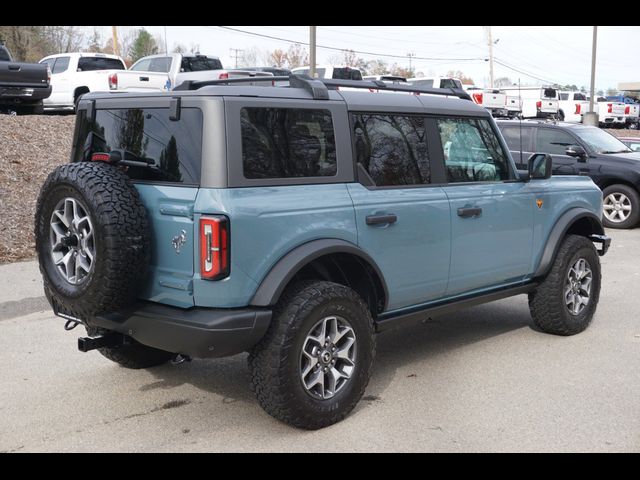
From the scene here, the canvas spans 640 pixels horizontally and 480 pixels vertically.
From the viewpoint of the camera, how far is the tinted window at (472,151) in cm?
538

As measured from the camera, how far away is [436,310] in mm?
5184

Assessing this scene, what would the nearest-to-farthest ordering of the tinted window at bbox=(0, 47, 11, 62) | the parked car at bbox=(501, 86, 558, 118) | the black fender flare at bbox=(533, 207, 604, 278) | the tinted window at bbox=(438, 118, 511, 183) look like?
the tinted window at bbox=(438, 118, 511, 183) → the black fender flare at bbox=(533, 207, 604, 278) → the tinted window at bbox=(0, 47, 11, 62) → the parked car at bbox=(501, 86, 558, 118)

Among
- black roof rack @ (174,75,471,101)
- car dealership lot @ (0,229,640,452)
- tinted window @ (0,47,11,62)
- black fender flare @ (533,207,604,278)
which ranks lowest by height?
car dealership lot @ (0,229,640,452)

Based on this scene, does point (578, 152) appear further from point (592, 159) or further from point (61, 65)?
point (61, 65)

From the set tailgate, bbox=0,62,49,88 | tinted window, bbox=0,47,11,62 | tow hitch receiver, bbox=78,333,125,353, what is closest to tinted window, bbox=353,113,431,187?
tow hitch receiver, bbox=78,333,125,353

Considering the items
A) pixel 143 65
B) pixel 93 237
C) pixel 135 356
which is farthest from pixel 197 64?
pixel 93 237

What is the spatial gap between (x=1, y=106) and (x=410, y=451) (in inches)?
633

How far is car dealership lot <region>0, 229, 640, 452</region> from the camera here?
13.6ft

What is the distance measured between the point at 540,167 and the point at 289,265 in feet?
9.08

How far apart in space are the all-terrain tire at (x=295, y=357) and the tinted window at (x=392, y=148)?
0.89 metres

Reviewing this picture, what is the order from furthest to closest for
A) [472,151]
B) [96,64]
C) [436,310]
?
[96,64] < [472,151] < [436,310]

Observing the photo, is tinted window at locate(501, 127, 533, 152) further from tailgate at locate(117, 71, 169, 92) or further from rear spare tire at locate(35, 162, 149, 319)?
rear spare tire at locate(35, 162, 149, 319)

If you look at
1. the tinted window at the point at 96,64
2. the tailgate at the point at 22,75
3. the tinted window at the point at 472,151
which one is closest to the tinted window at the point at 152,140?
the tinted window at the point at 472,151
